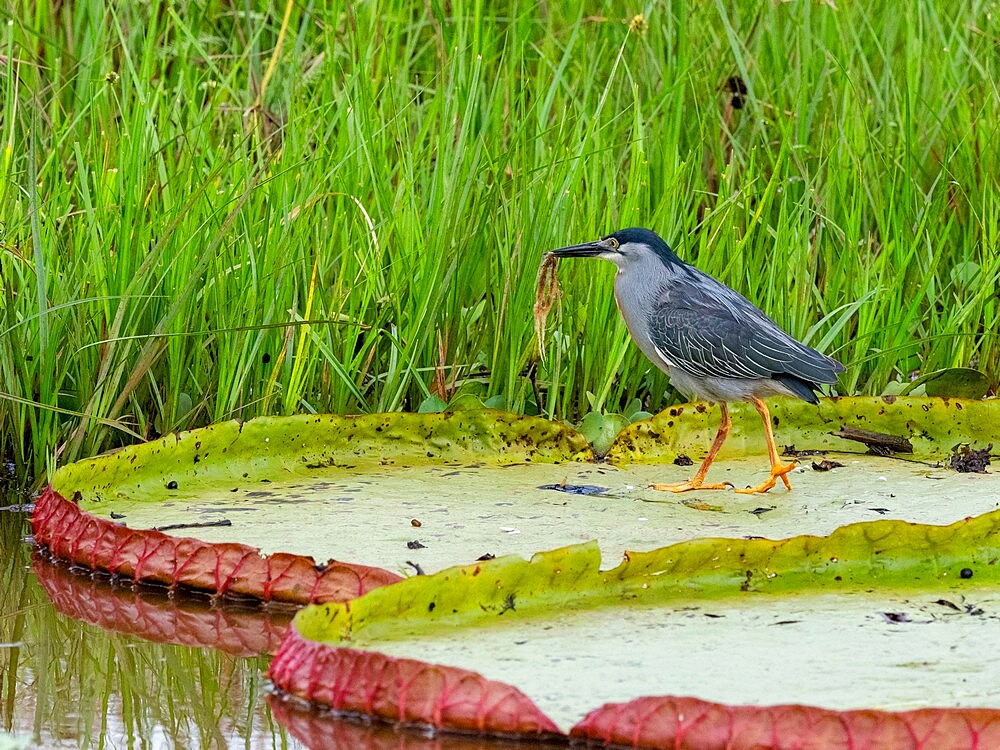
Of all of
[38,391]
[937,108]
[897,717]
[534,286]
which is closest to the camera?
[897,717]

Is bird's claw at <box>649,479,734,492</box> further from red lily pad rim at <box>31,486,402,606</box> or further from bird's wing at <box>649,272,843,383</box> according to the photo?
red lily pad rim at <box>31,486,402,606</box>

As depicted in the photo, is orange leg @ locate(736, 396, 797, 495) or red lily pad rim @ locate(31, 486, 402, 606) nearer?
red lily pad rim @ locate(31, 486, 402, 606)

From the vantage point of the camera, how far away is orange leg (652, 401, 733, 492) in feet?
12.3

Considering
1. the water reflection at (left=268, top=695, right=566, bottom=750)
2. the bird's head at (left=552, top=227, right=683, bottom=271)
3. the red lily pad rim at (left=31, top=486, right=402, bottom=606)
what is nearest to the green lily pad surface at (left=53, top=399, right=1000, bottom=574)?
the red lily pad rim at (left=31, top=486, right=402, bottom=606)

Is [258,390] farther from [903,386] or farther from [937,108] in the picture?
[937,108]

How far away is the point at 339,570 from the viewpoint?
2.88 meters

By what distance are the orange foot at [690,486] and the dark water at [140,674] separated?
1143 mm

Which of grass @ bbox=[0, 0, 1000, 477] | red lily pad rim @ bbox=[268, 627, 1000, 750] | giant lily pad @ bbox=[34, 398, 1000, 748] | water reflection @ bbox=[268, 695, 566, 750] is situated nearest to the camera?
red lily pad rim @ bbox=[268, 627, 1000, 750]

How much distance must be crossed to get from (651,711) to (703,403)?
228cm

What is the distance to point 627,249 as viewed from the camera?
4312 millimetres

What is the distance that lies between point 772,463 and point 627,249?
756 millimetres

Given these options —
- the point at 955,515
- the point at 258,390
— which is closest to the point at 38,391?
the point at 258,390

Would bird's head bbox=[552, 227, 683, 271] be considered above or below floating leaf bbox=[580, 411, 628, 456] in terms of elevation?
above

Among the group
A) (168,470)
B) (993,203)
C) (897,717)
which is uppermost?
(993,203)
